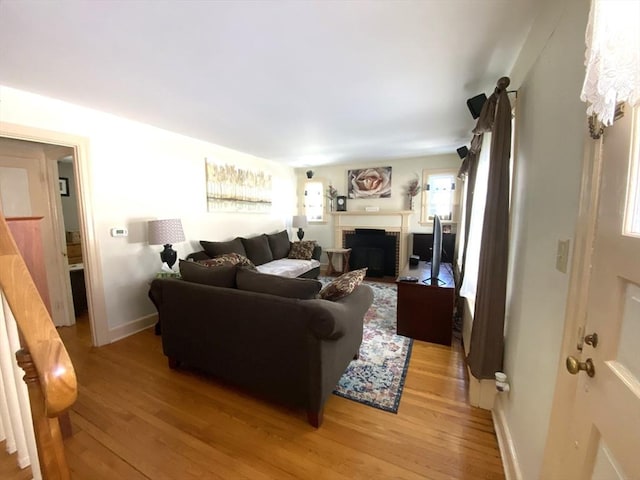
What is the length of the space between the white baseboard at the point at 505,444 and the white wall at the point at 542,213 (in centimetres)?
4

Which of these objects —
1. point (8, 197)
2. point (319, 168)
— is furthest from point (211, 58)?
point (319, 168)

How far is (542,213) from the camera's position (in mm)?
1195

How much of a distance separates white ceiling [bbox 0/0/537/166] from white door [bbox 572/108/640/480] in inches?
47.5

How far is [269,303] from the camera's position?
1695 mm

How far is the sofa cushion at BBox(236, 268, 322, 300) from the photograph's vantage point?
68.5 inches

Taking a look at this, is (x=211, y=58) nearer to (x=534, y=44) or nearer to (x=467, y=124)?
(x=534, y=44)

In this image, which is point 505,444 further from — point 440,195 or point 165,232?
point 440,195

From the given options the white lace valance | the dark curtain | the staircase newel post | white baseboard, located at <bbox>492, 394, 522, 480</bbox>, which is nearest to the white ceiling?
the dark curtain

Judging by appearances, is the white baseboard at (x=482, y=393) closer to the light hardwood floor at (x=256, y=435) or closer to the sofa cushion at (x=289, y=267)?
the light hardwood floor at (x=256, y=435)

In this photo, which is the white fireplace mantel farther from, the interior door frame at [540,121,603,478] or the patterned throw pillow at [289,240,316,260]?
the interior door frame at [540,121,603,478]

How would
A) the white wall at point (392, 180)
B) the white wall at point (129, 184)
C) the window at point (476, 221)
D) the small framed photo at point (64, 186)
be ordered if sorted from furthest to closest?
1. the white wall at point (392, 180)
2. the small framed photo at point (64, 186)
3. the window at point (476, 221)
4. the white wall at point (129, 184)

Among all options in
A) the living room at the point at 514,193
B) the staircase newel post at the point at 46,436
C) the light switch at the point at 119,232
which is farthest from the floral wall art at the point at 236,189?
the staircase newel post at the point at 46,436

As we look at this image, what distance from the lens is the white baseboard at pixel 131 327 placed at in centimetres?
284

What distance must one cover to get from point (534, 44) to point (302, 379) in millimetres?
2411
